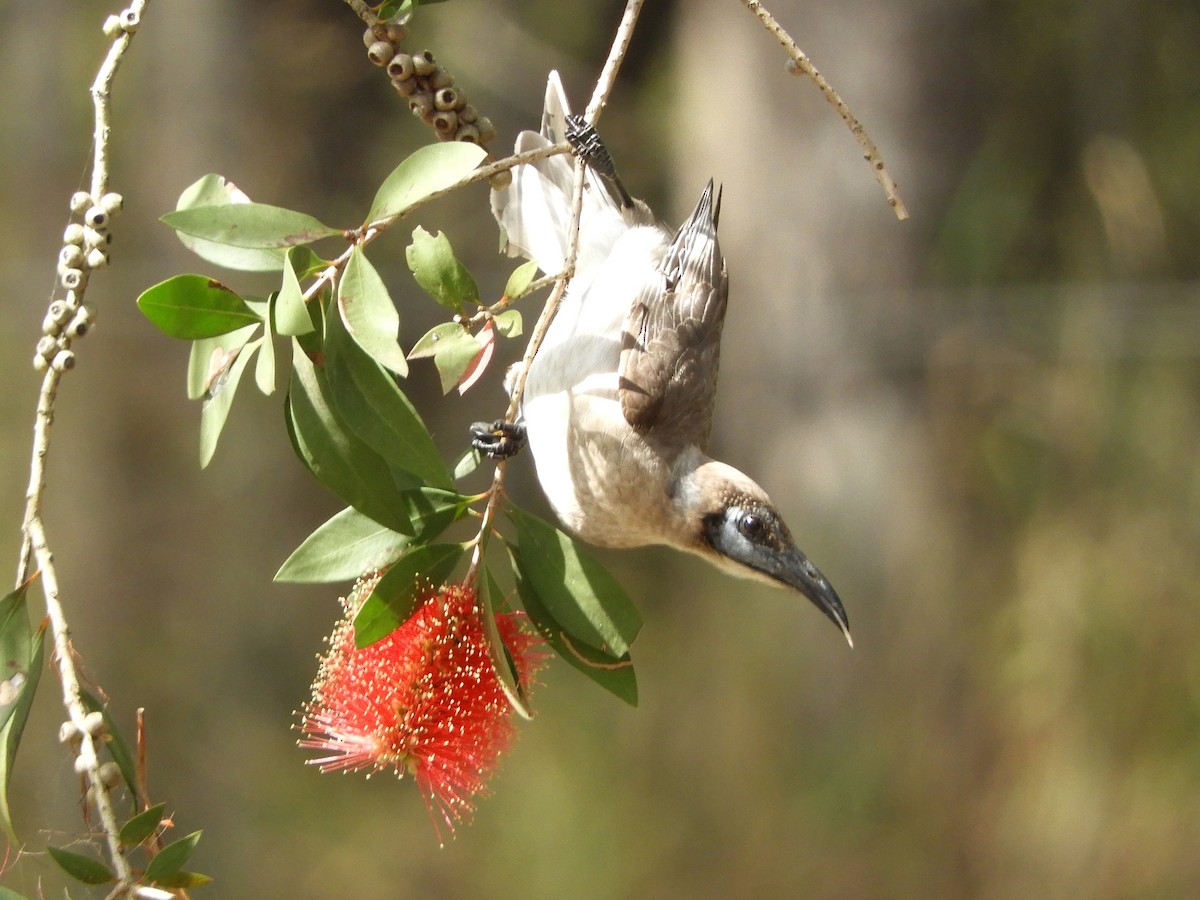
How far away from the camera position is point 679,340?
118 centimetres

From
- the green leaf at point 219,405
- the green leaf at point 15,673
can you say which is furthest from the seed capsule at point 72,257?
the green leaf at point 15,673

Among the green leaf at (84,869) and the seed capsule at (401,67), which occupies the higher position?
the seed capsule at (401,67)

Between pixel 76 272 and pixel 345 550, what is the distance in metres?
0.28

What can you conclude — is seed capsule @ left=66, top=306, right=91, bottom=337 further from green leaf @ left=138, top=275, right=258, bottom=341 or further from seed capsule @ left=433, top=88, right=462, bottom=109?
seed capsule @ left=433, top=88, right=462, bottom=109

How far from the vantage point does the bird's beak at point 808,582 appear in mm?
1012

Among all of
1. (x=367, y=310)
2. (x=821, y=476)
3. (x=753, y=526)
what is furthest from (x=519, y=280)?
(x=821, y=476)

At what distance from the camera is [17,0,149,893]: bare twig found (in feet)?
2.08

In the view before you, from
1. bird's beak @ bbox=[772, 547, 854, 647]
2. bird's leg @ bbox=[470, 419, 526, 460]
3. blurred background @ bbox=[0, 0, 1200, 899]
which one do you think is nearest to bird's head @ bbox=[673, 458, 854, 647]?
bird's beak @ bbox=[772, 547, 854, 647]

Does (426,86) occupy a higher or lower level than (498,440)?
higher

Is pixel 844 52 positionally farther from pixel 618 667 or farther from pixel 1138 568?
pixel 618 667

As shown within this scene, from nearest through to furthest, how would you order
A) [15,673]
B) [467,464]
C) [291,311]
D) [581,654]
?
[291,311] → [15,673] → [581,654] → [467,464]

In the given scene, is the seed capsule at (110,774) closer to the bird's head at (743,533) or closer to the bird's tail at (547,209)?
the bird's head at (743,533)

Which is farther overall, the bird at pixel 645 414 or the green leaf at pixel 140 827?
the bird at pixel 645 414

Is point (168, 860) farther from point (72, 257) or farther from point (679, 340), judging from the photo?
point (679, 340)
